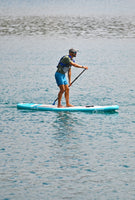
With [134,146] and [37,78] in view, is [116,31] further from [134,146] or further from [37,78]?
[134,146]

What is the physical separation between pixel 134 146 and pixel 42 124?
4.01 m

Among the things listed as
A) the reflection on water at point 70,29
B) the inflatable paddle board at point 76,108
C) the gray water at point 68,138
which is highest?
the reflection on water at point 70,29

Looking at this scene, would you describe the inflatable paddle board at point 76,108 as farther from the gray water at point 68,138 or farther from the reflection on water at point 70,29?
the reflection on water at point 70,29

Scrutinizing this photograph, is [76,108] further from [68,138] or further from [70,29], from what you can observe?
[70,29]

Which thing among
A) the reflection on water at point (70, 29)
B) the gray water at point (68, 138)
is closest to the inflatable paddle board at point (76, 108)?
the gray water at point (68, 138)

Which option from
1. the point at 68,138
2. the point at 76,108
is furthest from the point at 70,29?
the point at 68,138

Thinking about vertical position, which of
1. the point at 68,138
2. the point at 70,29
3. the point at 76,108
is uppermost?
the point at 70,29

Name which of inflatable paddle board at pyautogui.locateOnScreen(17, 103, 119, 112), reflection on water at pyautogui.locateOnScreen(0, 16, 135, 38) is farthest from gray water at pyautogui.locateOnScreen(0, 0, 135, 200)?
reflection on water at pyautogui.locateOnScreen(0, 16, 135, 38)

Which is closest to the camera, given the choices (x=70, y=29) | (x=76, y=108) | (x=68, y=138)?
(x=68, y=138)

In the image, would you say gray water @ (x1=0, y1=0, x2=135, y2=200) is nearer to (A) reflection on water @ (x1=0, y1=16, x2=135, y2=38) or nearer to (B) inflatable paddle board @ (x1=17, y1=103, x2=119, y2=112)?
(B) inflatable paddle board @ (x1=17, y1=103, x2=119, y2=112)

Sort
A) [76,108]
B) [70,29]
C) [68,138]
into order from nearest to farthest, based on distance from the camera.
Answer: [68,138]
[76,108]
[70,29]

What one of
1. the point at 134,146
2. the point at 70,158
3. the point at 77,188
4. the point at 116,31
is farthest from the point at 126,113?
the point at 116,31

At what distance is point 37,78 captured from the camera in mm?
27688

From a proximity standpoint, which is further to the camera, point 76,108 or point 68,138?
point 76,108
